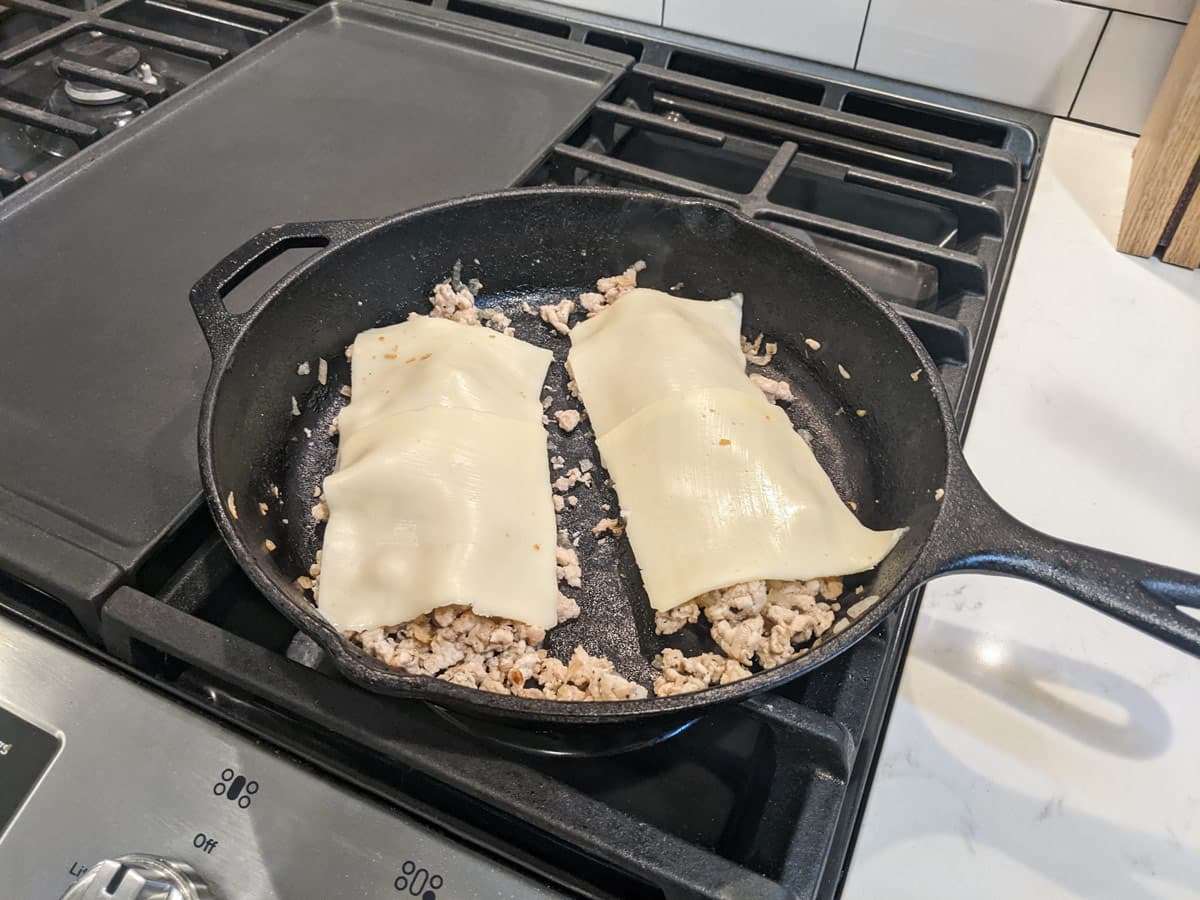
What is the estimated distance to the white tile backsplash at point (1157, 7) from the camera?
92 centimetres

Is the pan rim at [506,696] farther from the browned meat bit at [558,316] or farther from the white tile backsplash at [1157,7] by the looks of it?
the white tile backsplash at [1157,7]

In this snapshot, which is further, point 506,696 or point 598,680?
point 598,680

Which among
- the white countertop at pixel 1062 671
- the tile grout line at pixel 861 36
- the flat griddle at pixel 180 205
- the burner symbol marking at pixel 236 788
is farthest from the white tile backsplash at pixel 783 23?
the burner symbol marking at pixel 236 788

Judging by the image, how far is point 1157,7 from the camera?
93 cm

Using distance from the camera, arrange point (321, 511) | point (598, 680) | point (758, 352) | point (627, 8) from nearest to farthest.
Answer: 1. point (598, 680)
2. point (321, 511)
3. point (758, 352)
4. point (627, 8)

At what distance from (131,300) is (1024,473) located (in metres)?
0.81

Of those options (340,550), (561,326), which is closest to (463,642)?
(340,550)

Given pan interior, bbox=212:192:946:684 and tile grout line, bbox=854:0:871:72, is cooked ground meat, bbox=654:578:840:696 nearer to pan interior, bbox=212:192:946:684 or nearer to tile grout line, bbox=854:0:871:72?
pan interior, bbox=212:192:946:684

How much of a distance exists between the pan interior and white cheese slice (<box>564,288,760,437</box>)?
0.09ft

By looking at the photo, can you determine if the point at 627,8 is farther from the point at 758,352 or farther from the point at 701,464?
the point at 701,464

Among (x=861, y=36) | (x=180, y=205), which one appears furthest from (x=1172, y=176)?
(x=180, y=205)

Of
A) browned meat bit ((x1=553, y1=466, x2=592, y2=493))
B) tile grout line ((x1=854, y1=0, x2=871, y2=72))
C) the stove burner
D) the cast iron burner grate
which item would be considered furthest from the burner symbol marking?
tile grout line ((x1=854, y1=0, x2=871, y2=72))

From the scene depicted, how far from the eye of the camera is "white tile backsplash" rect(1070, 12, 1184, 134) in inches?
37.5

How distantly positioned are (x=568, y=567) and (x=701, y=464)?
138mm
